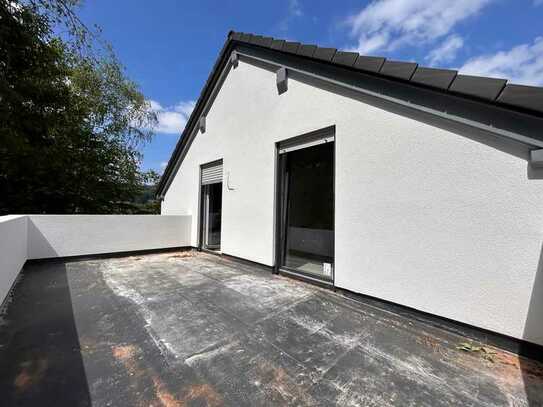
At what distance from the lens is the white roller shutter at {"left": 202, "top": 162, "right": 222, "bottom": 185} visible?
18.5 feet

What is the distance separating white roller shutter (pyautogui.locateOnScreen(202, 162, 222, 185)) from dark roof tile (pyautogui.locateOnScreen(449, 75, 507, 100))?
4627mm

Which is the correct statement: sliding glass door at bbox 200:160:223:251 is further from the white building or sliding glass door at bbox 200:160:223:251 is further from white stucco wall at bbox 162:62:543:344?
white stucco wall at bbox 162:62:543:344

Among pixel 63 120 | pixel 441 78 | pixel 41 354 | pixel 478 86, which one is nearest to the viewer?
pixel 41 354

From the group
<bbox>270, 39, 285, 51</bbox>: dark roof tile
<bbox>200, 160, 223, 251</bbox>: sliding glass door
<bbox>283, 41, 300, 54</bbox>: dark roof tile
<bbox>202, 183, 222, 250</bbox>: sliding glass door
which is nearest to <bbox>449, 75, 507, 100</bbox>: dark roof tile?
<bbox>283, 41, 300, 54</bbox>: dark roof tile

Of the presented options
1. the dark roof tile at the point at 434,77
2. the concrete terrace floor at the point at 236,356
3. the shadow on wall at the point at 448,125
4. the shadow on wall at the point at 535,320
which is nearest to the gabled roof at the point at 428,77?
the dark roof tile at the point at 434,77

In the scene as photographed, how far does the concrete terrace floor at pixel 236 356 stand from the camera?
4.45ft

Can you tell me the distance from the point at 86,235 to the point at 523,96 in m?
7.16

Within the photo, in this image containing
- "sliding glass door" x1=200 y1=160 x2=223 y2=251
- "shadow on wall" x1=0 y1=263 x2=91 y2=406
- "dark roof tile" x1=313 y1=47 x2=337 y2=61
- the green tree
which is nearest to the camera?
"shadow on wall" x1=0 y1=263 x2=91 y2=406

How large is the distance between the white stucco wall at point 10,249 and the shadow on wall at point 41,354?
31 cm

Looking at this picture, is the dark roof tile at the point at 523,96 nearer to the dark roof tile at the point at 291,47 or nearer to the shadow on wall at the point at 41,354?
the dark roof tile at the point at 291,47

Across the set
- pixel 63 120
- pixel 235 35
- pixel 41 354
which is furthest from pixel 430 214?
pixel 63 120

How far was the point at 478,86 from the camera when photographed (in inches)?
77.4

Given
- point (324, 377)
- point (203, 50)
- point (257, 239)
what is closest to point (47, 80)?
point (203, 50)

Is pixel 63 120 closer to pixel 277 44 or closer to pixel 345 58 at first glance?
pixel 277 44
